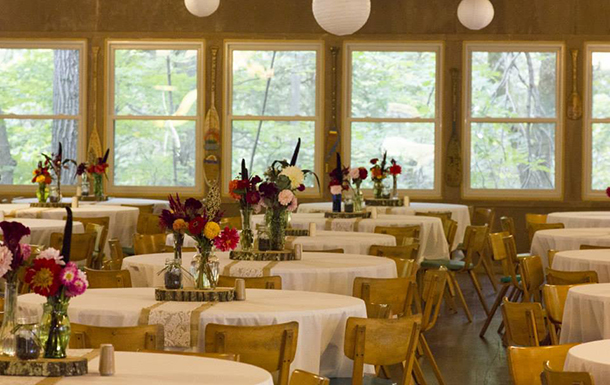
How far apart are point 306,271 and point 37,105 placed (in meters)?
9.43

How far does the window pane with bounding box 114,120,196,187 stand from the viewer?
14797 millimetres

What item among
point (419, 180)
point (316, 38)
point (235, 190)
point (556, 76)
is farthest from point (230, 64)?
point (235, 190)

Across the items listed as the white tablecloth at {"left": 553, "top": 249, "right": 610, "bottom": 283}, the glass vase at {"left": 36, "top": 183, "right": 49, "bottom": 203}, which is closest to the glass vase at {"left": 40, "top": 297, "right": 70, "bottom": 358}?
the white tablecloth at {"left": 553, "top": 249, "right": 610, "bottom": 283}

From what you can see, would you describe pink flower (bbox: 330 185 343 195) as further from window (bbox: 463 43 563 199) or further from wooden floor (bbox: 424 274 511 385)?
window (bbox: 463 43 563 199)

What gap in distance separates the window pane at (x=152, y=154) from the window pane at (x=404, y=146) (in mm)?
2160

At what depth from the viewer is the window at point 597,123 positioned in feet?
47.2

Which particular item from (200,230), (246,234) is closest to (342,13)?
(246,234)

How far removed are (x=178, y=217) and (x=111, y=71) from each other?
9916 mm

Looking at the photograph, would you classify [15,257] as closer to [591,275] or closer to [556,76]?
[591,275]

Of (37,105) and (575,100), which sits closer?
(575,100)

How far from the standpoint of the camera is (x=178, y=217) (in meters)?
5.05

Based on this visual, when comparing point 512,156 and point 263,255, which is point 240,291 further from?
point 512,156

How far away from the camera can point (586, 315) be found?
5469mm

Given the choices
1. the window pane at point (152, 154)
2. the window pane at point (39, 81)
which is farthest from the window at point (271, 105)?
the window pane at point (39, 81)
